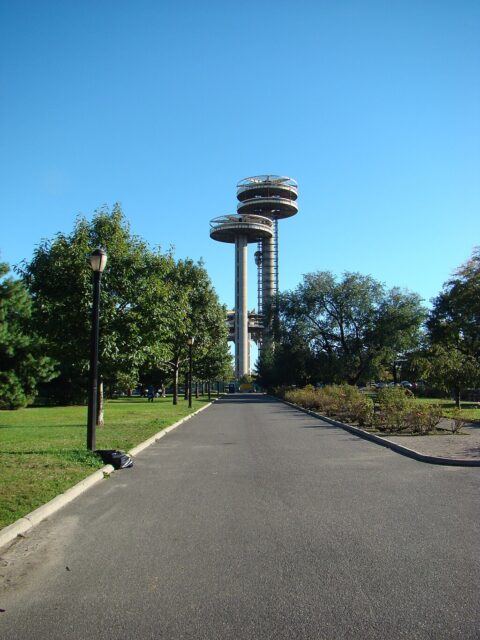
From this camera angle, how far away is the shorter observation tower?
12156cm

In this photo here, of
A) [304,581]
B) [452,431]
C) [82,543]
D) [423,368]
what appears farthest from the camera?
[423,368]

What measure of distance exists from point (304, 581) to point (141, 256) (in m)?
16.5

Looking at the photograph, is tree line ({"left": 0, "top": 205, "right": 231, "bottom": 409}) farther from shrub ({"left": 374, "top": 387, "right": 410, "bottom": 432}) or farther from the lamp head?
shrub ({"left": 374, "top": 387, "right": 410, "bottom": 432})

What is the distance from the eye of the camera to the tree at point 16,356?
30.6 m

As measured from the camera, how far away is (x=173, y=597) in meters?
4.51

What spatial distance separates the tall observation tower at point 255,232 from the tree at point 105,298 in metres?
98.1

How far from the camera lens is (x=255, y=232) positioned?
12456cm

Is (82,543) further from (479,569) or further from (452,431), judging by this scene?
(452,431)

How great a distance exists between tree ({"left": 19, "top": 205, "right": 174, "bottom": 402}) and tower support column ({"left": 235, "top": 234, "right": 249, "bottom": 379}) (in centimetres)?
10021

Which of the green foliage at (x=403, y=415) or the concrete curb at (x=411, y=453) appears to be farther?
the green foliage at (x=403, y=415)

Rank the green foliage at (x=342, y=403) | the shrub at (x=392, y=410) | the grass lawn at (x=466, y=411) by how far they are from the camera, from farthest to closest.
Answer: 1. the green foliage at (x=342, y=403)
2. the grass lawn at (x=466, y=411)
3. the shrub at (x=392, y=410)

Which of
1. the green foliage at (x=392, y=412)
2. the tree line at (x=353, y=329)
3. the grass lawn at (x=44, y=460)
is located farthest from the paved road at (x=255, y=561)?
the tree line at (x=353, y=329)

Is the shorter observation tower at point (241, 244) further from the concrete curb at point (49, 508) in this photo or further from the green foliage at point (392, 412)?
the concrete curb at point (49, 508)

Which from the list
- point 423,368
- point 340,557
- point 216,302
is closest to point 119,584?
point 340,557
